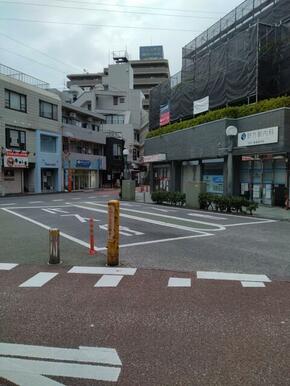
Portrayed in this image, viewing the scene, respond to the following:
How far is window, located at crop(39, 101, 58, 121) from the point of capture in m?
45.0

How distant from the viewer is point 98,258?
8.95 m

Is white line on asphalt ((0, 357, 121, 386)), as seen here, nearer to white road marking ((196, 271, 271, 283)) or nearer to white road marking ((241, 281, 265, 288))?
white road marking ((241, 281, 265, 288))

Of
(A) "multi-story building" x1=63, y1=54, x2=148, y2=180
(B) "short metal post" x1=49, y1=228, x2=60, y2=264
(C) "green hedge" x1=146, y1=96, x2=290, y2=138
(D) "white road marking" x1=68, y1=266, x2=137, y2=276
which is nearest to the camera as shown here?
(D) "white road marking" x1=68, y1=266, x2=137, y2=276

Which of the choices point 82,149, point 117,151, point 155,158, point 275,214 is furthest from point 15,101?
point 275,214

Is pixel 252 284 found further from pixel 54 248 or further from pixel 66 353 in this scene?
pixel 54 248

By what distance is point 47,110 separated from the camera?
46.3 metres

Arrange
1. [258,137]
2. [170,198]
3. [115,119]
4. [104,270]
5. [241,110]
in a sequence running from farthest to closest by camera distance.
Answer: [115,119] < [241,110] < [170,198] < [258,137] < [104,270]

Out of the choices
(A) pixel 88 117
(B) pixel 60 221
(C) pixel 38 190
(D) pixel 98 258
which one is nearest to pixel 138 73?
(A) pixel 88 117

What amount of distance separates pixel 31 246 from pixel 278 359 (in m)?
8.00

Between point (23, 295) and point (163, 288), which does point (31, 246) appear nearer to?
point (23, 295)

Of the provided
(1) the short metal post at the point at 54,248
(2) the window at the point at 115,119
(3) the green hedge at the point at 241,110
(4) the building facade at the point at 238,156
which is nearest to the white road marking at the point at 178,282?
(1) the short metal post at the point at 54,248

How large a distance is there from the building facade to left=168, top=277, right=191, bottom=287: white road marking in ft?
48.6

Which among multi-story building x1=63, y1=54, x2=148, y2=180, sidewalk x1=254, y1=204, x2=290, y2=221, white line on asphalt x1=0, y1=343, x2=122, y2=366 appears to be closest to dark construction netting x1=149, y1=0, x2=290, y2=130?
sidewalk x1=254, y1=204, x2=290, y2=221

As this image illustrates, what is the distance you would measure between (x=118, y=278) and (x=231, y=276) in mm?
2131
